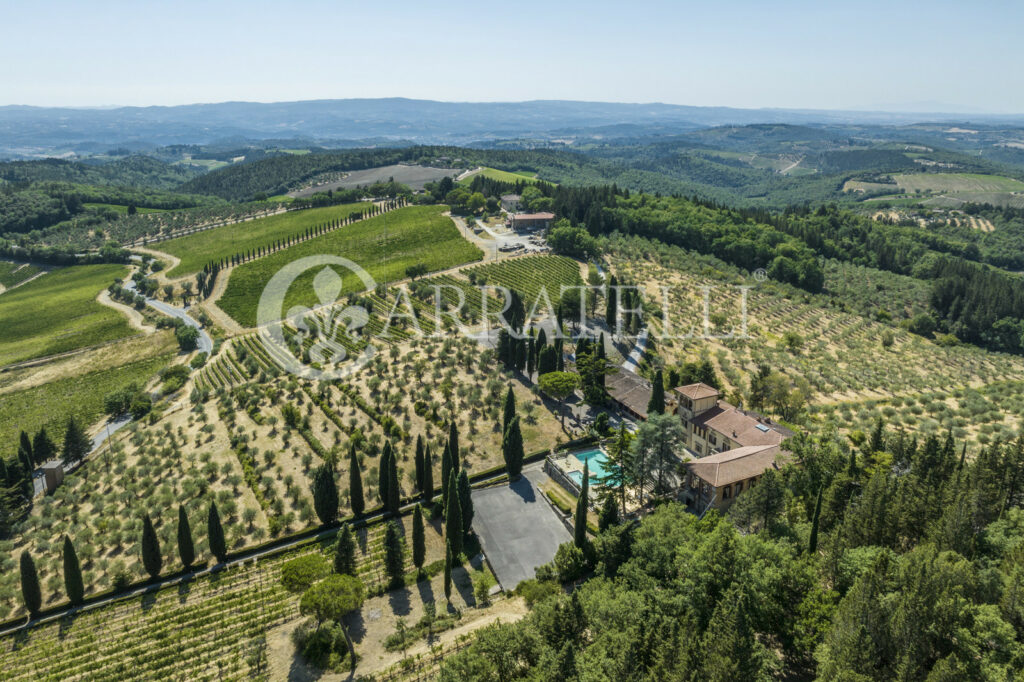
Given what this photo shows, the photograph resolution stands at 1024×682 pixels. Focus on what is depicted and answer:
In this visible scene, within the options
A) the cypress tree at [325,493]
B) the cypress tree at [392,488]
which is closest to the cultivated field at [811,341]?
the cypress tree at [392,488]

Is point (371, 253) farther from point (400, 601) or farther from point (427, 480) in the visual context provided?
point (400, 601)

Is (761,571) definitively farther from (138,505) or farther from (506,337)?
(138,505)

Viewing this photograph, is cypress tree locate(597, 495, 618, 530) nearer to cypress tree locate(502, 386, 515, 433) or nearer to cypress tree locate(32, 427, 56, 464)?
cypress tree locate(502, 386, 515, 433)

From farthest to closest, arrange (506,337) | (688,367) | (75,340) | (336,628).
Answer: (75,340)
(506,337)
(688,367)
(336,628)

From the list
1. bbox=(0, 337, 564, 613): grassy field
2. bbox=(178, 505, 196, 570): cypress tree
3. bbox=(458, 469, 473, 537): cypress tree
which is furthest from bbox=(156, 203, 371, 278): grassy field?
bbox=(458, 469, 473, 537): cypress tree

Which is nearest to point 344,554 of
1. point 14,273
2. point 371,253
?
point 371,253

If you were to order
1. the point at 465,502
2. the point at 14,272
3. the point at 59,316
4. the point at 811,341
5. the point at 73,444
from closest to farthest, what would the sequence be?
the point at 465,502, the point at 73,444, the point at 811,341, the point at 59,316, the point at 14,272

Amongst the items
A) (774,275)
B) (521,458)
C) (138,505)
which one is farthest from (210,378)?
(774,275)
